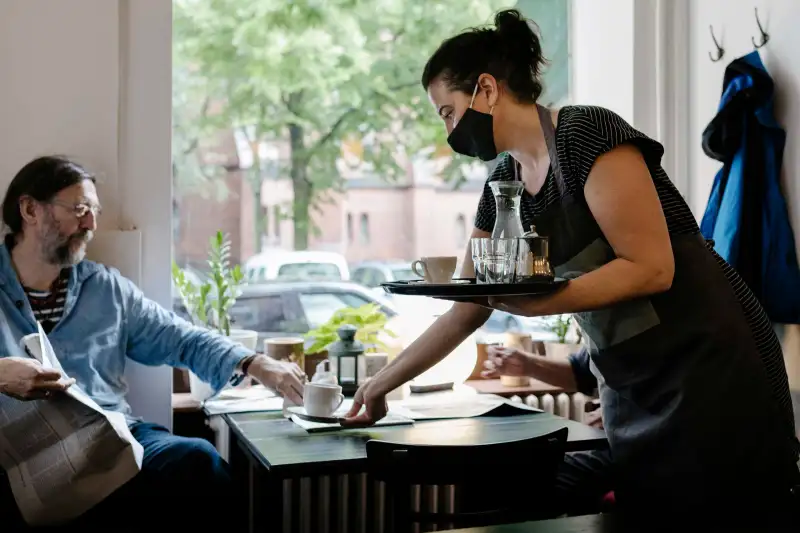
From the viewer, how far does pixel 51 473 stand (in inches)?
69.4

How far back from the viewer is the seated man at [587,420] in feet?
7.07

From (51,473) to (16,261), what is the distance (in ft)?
2.10

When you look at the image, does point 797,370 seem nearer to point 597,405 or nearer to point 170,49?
point 597,405

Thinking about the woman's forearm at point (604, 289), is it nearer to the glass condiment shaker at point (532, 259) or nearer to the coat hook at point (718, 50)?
the glass condiment shaker at point (532, 259)

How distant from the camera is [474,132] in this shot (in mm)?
1659

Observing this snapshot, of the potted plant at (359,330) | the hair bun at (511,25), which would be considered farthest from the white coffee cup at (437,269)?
the potted plant at (359,330)

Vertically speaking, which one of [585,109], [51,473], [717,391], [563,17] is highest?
[563,17]

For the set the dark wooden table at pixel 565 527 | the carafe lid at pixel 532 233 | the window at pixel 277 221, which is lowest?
the dark wooden table at pixel 565 527

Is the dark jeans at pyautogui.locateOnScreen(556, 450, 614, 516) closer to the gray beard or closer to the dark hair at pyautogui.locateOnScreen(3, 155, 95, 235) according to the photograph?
the gray beard

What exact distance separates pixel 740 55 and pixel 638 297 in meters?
1.51

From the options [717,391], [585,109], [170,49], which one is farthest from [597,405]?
[170,49]

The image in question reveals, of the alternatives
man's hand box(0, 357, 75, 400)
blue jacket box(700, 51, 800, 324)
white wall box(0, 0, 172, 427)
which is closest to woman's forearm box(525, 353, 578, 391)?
blue jacket box(700, 51, 800, 324)

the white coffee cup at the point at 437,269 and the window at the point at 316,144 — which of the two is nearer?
the white coffee cup at the point at 437,269

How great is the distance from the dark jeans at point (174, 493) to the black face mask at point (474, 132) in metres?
0.98
